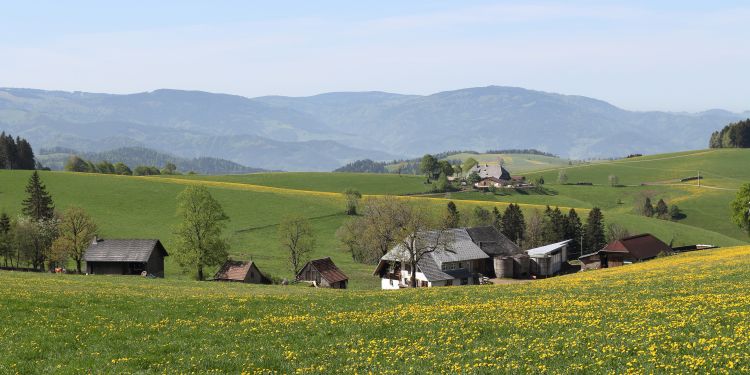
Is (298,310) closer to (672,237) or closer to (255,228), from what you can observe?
(255,228)

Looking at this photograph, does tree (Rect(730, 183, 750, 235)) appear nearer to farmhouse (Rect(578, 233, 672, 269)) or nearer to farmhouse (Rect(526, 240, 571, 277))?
farmhouse (Rect(578, 233, 672, 269))

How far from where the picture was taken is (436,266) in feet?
284

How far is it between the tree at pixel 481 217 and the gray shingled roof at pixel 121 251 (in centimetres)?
6998

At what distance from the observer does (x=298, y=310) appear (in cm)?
Answer: 3444

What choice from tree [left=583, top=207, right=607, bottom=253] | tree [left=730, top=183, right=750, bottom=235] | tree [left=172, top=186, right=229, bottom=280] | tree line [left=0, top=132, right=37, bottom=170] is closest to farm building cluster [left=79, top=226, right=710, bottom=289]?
tree [left=172, top=186, right=229, bottom=280]

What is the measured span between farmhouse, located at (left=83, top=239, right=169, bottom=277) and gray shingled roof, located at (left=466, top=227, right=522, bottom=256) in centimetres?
4842

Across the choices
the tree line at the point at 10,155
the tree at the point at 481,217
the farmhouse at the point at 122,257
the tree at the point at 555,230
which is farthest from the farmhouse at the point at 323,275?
the tree line at the point at 10,155

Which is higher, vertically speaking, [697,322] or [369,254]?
[697,322]

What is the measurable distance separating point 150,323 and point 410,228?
48.3 m

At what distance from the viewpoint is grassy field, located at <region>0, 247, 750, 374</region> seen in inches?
755

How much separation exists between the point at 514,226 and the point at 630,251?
41666mm

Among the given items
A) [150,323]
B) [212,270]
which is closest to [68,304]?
[150,323]

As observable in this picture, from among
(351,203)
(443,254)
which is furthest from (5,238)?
(351,203)

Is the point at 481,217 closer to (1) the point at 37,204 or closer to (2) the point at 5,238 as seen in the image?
(1) the point at 37,204
